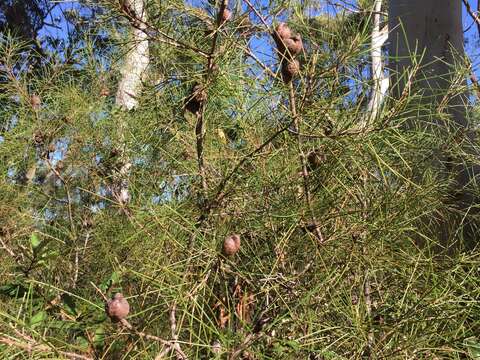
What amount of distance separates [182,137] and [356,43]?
18.5 inches

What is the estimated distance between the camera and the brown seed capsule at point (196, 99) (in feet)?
2.76

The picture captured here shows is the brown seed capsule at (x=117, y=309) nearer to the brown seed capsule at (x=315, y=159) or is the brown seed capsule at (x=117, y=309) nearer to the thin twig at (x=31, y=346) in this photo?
the thin twig at (x=31, y=346)

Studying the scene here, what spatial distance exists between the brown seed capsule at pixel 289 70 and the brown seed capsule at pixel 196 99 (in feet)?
0.52

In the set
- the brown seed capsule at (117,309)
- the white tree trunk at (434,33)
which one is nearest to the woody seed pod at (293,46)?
the brown seed capsule at (117,309)

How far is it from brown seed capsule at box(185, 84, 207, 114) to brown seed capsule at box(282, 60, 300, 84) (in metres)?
0.16

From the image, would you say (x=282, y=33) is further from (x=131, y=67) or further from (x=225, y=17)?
(x=131, y=67)

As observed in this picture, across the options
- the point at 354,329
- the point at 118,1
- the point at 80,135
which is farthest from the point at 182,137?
the point at 80,135

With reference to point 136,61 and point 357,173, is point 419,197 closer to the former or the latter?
point 357,173

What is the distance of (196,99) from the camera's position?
86cm

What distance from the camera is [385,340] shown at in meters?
0.76

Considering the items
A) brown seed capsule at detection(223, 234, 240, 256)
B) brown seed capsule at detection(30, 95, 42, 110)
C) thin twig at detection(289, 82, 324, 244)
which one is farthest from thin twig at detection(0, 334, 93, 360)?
brown seed capsule at detection(30, 95, 42, 110)

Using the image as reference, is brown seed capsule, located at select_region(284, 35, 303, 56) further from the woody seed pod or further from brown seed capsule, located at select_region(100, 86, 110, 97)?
brown seed capsule, located at select_region(100, 86, 110, 97)

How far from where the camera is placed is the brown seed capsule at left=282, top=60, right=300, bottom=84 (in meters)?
0.73

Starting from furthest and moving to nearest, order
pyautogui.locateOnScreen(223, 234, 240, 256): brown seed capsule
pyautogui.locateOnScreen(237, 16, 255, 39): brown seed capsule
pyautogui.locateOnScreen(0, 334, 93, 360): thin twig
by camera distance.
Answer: pyautogui.locateOnScreen(237, 16, 255, 39): brown seed capsule → pyautogui.locateOnScreen(223, 234, 240, 256): brown seed capsule → pyautogui.locateOnScreen(0, 334, 93, 360): thin twig
